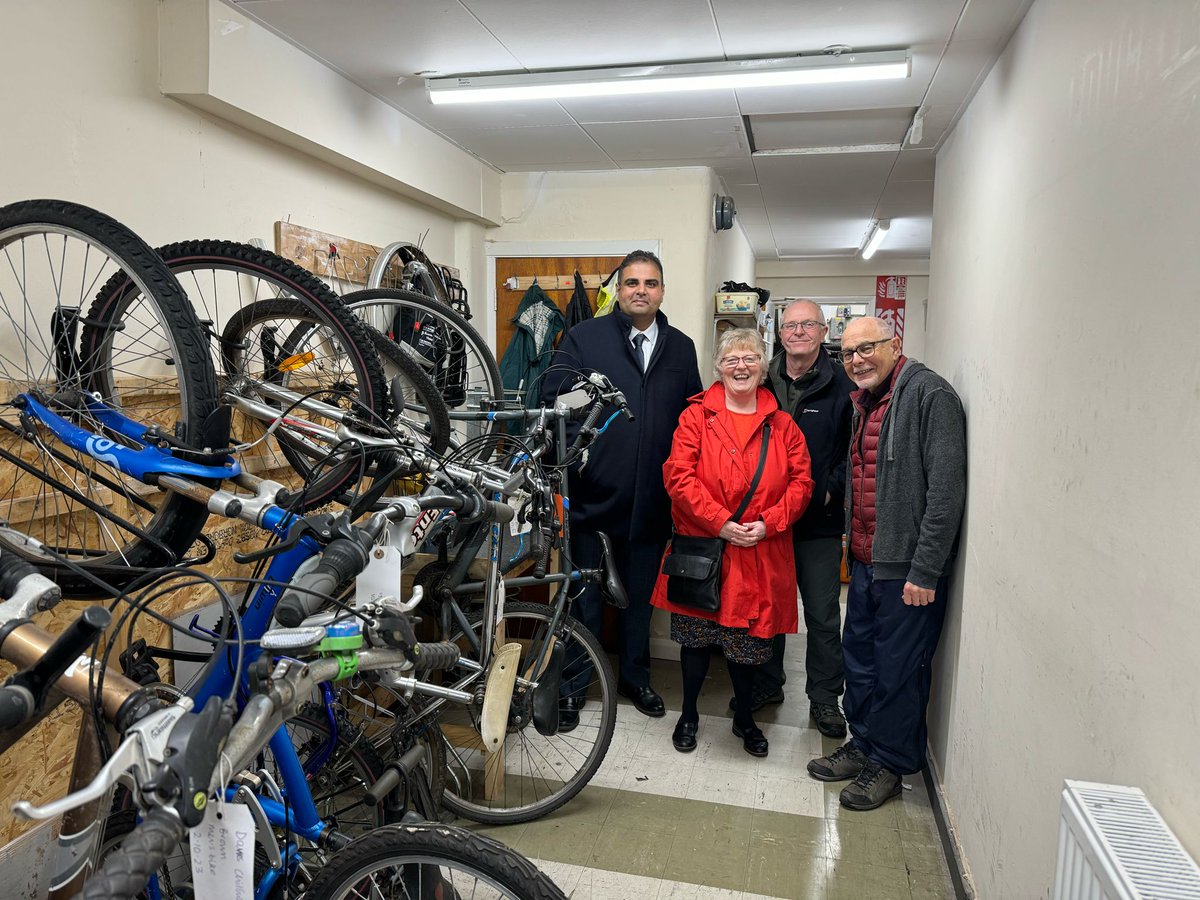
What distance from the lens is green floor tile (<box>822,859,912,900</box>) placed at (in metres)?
2.18

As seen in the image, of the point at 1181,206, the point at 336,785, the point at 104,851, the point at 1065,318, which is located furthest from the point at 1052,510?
the point at 104,851

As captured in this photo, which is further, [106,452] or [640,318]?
[640,318]

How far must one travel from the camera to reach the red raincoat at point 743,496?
9.05ft

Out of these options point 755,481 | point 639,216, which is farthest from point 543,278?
point 755,481

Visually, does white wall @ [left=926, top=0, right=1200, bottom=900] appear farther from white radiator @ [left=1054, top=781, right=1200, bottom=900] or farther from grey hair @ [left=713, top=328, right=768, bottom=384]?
grey hair @ [left=713, top=328, right=768, bottom=384]

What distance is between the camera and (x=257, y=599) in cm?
153

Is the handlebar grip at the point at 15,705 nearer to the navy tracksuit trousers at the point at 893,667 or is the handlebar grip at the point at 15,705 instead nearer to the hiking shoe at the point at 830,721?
the navy tracksuit trousers at the point at 893,667

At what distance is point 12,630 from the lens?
945mm

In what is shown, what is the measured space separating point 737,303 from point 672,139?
45.0 inches

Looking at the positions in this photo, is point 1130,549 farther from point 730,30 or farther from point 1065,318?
point 730,30

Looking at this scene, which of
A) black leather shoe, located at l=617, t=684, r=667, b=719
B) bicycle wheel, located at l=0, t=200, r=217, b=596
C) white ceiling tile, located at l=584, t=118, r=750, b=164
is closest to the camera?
bicycle wheel, located at l=0, t=200, r=217, b=596

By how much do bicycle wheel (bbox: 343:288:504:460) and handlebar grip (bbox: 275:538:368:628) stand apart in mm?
986

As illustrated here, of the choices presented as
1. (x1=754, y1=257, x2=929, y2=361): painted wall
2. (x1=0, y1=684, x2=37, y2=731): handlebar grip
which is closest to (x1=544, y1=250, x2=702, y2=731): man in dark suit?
(x1=0, y1=684, x2=37, y2=731): handlebar grip

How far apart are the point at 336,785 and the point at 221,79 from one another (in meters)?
1.87
